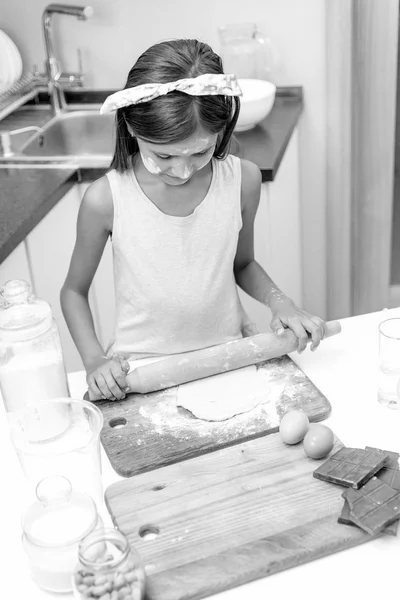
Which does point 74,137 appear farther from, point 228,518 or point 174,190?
point 228,518

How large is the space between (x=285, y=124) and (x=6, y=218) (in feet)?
3.31

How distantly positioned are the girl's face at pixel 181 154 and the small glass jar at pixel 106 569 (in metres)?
0.72

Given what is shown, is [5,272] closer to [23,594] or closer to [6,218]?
[6,218]

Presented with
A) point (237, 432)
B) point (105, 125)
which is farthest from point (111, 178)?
point (105, 125)

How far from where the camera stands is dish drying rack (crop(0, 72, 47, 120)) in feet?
8.64

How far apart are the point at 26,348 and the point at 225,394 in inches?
13.2

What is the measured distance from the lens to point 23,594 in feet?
2.85

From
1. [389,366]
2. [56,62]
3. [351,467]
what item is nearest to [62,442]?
[351,467]

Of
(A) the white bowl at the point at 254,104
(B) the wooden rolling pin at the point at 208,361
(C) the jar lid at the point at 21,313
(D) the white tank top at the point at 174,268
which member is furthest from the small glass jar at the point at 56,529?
(A) the white bowl at the point at 254,104

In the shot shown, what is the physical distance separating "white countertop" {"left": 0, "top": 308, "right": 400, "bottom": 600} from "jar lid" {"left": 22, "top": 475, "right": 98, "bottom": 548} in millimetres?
75

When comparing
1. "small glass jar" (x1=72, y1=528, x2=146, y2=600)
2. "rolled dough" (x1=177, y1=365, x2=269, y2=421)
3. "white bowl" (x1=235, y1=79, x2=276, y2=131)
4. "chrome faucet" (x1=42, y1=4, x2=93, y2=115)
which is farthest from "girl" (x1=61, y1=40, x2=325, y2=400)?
"chrome faucet" (x1=42, y1=4, x2=93, y2=115)

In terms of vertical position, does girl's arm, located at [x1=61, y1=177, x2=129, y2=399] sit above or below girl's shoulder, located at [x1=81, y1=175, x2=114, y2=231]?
below

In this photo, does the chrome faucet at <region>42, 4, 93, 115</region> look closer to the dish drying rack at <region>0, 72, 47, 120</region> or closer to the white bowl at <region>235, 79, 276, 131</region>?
the dish drying rack at <region>0, 72, 47, 120</region>

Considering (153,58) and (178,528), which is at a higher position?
(153,58)
